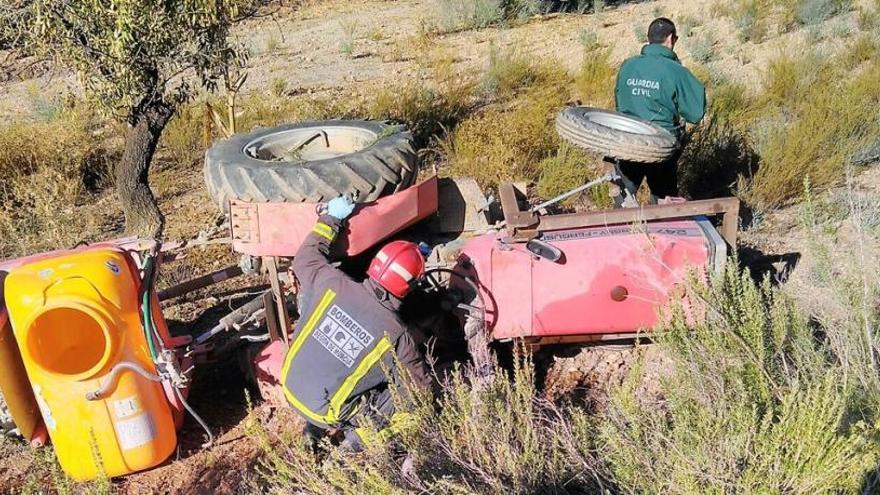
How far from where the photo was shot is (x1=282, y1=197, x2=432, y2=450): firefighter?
3365 millimetres

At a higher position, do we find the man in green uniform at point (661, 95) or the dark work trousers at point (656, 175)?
the man in green uniform at point (661, 95)

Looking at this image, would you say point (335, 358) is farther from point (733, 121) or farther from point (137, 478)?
point (733, 121)

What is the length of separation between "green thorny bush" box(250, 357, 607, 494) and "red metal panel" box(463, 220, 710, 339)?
31.3 inches

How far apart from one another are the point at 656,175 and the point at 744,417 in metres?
3.02

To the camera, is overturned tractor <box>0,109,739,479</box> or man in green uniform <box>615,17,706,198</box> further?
man in green uniform <box>615,17,706,198</box>

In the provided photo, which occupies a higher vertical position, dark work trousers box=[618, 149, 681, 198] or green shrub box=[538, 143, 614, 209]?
dark work trousers box=[618, 149, 681, 198]

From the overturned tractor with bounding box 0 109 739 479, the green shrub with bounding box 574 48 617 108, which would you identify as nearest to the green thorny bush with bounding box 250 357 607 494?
the overturned tractor with bounding box 0 109 739 479

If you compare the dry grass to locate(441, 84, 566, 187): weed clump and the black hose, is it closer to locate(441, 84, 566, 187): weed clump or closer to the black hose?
the black hose

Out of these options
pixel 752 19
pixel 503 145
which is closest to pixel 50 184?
pixel 503 145

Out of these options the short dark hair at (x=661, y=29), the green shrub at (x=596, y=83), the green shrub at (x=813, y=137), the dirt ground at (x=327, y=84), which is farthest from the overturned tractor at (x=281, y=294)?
the green shrub at (x=596, y=83)

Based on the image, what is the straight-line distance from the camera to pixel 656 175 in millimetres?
5258

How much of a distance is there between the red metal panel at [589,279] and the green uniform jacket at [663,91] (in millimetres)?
1667

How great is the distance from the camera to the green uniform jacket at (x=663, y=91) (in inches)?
204

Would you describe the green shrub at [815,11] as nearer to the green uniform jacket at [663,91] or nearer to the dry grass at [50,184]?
the green uniform jacket at [663,91]
